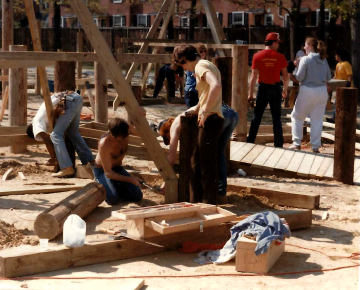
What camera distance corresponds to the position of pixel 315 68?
37.0 ft

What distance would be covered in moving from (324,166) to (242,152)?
126 centimetres

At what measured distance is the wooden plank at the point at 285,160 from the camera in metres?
9.93

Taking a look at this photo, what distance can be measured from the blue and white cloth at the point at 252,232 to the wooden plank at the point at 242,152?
147 inches

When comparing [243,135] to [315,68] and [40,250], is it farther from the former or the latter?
[40,250]

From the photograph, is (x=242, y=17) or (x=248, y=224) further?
(x=242, y=17)

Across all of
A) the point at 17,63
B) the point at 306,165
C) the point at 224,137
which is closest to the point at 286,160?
the point at 306,165

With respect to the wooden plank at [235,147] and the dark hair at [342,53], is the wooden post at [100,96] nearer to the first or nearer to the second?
the wooden plank at [235,147]

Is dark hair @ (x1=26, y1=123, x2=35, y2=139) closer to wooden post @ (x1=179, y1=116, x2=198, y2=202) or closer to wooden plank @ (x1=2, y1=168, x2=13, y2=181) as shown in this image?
wooden plank @ (x1=2, y1=168, x2=13, y2=181)

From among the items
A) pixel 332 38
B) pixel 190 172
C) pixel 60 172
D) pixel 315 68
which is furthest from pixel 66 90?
pixel 332 38

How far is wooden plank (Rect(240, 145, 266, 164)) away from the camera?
396 inches

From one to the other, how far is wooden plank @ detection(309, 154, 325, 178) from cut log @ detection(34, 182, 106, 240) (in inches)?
130

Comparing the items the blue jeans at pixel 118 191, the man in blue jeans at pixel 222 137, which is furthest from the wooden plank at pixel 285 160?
the blue jeans at pixel 118 191

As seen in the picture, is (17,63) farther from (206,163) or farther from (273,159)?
(273,159)

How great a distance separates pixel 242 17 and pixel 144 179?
139 ft
